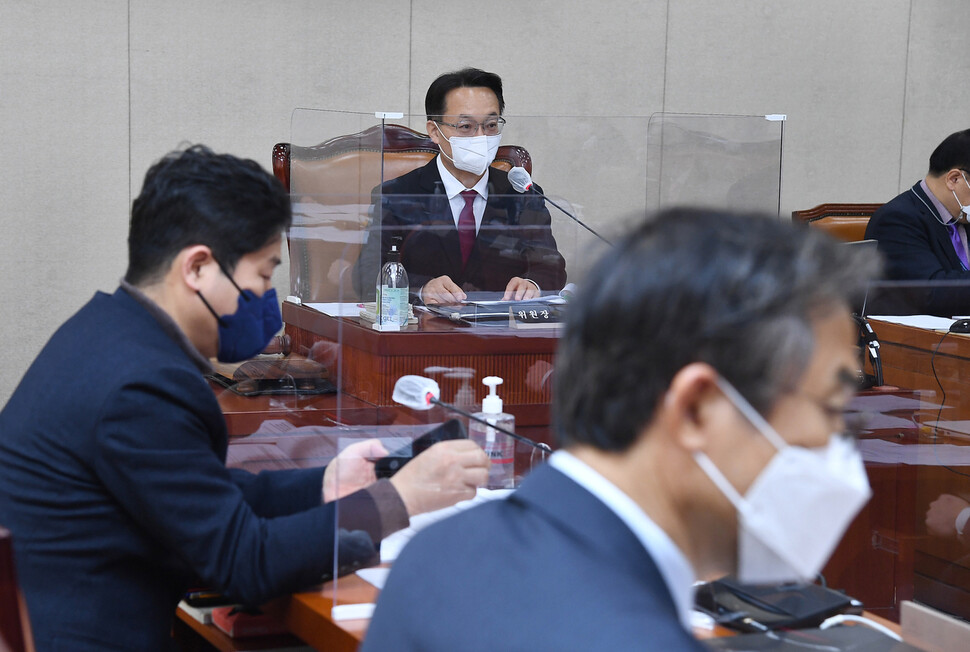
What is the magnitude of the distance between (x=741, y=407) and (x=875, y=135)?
16.1 ft

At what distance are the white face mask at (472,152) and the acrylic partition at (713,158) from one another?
0.50 m

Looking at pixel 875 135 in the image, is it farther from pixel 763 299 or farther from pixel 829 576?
pixel 763 299

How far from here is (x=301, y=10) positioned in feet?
14.0

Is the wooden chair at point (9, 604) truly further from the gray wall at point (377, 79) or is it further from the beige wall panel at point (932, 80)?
the beige wall panel at point (932, 80)

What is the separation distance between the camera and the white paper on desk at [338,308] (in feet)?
7.55

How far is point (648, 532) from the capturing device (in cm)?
64

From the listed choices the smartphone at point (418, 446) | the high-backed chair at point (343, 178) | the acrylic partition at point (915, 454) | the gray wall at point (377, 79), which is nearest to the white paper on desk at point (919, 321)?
the acrylic partition at point (915, 454)

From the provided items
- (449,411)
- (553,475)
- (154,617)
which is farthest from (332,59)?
(553,475)

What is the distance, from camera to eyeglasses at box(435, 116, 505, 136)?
2.76m

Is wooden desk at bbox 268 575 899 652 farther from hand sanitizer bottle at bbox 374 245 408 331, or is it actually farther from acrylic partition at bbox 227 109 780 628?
hand sanitizer bottle at bbox 374 245 408 331

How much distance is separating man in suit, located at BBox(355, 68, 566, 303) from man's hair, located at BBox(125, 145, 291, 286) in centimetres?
78

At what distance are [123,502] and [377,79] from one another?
3.33m

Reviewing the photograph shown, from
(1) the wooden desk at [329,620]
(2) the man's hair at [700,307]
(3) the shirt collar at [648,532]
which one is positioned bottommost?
(1) the wooden desk at [329,620]

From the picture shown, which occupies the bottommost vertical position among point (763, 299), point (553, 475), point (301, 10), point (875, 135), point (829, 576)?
point (829, 576)
